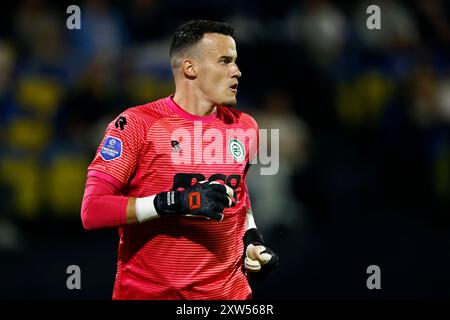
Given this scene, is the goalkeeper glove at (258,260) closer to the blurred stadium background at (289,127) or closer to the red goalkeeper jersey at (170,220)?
the red goalkeeper jersey at (170,220)

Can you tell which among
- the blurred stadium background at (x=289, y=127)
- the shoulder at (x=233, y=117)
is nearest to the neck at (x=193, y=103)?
the shoulder at (x=233, y=117)

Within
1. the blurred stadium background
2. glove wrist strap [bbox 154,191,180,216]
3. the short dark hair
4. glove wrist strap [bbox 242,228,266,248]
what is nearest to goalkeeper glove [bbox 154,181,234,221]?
glove wrist strap [bbox 154,191,180,216]

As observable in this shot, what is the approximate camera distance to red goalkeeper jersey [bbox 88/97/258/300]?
4.45 m

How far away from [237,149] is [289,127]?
150 inches

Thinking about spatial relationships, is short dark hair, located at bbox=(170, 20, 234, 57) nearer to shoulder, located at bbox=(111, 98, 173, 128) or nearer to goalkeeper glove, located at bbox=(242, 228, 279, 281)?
shoulder, located at bbox=(111, 98, 173, 128)

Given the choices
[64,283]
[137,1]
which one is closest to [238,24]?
[137,1]

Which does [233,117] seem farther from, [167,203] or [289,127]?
[289,127]

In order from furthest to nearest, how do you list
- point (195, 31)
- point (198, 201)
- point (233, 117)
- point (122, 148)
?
point (233, 117) < point (195, 31) < point (122, 148) < point (198, 201)

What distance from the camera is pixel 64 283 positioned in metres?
7.60

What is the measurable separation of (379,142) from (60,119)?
10.6 ft

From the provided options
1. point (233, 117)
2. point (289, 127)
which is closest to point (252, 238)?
point (233, 117)

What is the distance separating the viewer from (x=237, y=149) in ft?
15.7

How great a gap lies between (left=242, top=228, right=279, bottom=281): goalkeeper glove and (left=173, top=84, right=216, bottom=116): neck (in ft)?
2.36

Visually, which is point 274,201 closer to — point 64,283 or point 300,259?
point 300,259
